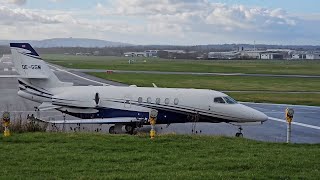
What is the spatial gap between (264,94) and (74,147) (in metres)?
36.4

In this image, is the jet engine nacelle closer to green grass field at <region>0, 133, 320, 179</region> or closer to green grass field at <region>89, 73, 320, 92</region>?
green grass field at <region>0, 133, 320, 179</region>

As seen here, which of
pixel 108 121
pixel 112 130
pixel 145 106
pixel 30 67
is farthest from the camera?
pixel 30 67

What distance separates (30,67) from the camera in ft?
89.8

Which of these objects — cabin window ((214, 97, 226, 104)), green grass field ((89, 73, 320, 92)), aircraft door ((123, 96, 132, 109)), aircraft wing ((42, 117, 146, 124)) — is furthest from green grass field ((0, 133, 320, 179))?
green grass field ((89, 73, 320, 92))

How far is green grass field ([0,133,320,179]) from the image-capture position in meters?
12.0

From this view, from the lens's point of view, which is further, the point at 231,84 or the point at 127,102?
the point at 231,84

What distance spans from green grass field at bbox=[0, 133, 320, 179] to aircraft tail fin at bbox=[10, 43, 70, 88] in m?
9.30

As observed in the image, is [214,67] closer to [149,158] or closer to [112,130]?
[112,130]

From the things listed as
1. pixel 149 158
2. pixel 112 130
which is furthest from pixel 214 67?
pixel 149 158

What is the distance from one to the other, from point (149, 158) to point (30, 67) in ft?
49.8

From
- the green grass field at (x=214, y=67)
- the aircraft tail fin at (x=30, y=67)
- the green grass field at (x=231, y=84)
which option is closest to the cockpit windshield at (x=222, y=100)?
the aircraft tail fin at (x=30, y=67)

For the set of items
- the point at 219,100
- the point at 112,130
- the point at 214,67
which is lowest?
the point at 112,130

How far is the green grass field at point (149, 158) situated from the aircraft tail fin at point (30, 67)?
30.5ft

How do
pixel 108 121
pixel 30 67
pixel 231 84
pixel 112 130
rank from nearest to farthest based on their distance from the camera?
pixel 108 121, pixel 112 130, pixel 30 67, pixel 231 84
